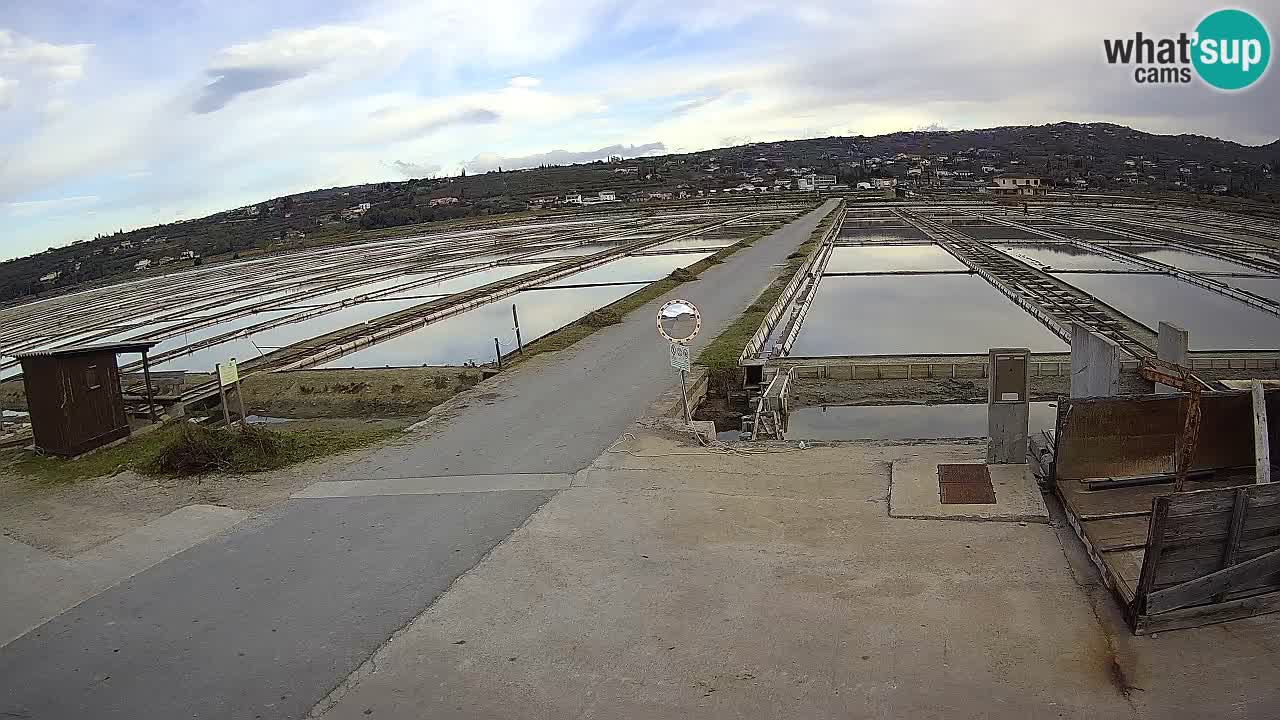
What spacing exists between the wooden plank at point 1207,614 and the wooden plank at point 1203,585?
45 mm

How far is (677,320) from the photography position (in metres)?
10.5

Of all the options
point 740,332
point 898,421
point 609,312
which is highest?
point 609,312

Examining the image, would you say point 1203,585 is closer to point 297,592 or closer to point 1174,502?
point 1174,502

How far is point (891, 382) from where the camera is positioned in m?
A: 14.3

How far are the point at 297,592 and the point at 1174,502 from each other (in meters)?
5.65

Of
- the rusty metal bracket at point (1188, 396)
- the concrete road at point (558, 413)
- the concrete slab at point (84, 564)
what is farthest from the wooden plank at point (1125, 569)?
the concrete slab at point (84, 564)

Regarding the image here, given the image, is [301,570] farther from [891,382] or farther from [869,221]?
[869,221]

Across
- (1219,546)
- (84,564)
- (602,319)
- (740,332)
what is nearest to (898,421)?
(740,332)

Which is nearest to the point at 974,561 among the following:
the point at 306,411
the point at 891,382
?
the point at 891,382

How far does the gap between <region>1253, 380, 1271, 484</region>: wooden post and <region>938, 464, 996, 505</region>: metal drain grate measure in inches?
70.2

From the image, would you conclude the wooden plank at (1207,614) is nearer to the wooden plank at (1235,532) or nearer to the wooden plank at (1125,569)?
the wooden plank at (1235,532)

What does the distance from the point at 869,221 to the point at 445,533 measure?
167ft

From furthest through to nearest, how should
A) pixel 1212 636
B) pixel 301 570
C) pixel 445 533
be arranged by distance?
pixel 445 533
pixel 301 570
pixel 1212 636

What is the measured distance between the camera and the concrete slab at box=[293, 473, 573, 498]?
8.08 meters
